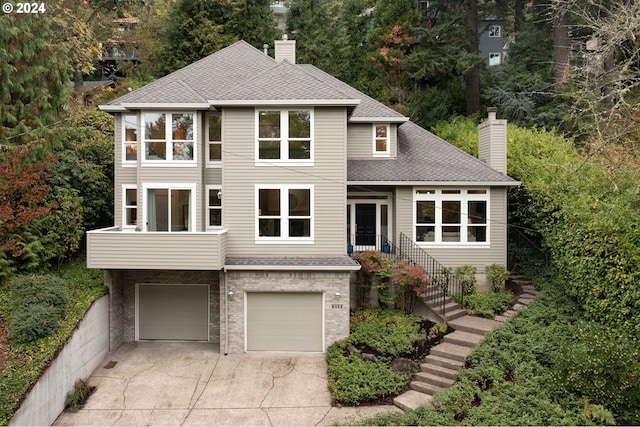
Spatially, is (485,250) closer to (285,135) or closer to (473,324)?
(473,324)

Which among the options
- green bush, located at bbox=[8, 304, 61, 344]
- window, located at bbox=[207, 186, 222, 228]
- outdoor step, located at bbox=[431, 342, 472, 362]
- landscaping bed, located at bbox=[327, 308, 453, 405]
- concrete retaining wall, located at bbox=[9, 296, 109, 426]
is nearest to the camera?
concrete retaining wall, located at bbox=[9, 296, 109, 426]

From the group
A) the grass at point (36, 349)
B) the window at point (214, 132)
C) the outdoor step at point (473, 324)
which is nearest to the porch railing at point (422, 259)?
the outdoor step at point (473, 324)

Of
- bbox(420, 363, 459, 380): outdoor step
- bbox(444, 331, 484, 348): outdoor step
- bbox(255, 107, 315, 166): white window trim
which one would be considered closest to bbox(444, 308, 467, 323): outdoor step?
bbox(444, 331, 484, 348): outdoor step

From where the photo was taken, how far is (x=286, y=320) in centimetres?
1267

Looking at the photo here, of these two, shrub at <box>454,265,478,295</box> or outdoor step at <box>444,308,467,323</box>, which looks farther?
shrub at <box>454,265,478,295</box>

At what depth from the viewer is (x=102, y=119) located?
1877 cm

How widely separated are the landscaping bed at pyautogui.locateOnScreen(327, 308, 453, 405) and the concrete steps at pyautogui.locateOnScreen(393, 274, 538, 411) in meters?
0.25

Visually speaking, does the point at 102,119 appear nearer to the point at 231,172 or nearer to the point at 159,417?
the point at 231,172

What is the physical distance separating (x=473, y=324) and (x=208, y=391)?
7786mm

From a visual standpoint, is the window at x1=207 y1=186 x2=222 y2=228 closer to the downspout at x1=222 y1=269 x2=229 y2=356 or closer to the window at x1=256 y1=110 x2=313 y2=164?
the window at x1=256 y1=110 x2=313 y2=164

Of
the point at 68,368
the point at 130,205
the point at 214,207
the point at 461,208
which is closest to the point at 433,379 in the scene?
the point at 461,208

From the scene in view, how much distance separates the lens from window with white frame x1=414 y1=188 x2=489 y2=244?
602 inches

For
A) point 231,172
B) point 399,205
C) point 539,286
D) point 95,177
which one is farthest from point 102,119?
point 539,286

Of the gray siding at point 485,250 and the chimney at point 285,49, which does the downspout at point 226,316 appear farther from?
the chimney at point 285,49
